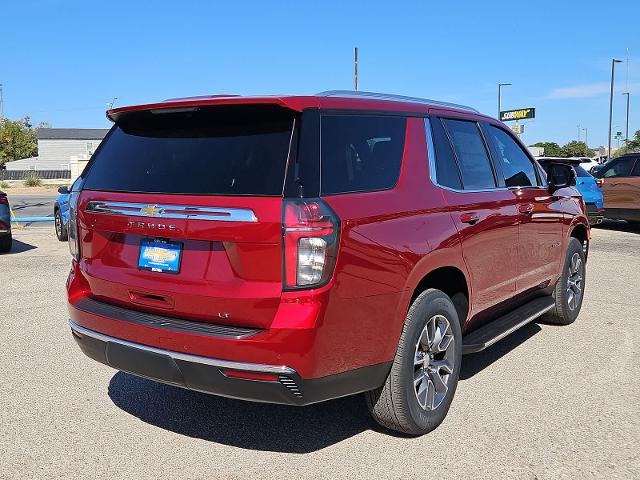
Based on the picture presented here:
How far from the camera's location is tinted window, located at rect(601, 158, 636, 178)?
1431 centimetres

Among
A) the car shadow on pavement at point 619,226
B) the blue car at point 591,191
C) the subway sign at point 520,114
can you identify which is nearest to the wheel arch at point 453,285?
the blue car at point 591,191

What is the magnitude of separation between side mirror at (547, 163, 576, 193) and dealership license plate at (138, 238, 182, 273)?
3.61m

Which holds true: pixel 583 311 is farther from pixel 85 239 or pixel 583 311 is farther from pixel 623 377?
pixel 85 239

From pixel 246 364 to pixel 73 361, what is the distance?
8.95 feet

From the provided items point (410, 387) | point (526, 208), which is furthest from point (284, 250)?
point (526, 208)

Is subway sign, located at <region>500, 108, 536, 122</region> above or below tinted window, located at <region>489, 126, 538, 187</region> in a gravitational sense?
above

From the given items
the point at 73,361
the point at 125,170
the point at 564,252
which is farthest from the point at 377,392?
the point at 564,252

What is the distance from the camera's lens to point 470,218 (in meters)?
4.16

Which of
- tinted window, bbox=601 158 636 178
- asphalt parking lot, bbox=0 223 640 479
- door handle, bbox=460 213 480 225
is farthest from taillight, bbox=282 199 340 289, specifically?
tinted window, bbox=601 158 636 178

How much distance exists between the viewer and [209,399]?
438 centimetres

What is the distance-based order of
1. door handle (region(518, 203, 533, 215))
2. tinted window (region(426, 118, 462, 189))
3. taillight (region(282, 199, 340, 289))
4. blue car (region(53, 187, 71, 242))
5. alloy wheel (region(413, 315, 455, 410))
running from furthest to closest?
blue car (region(53, 187, 71, 242)) < door handle (region(518, 203, 533, 215)) < tinted window (region(426, 118, 462, 189)) < alloy wheel (region(413, 315, 455, 410)) < taillight (region(282, 199, 340, 289))

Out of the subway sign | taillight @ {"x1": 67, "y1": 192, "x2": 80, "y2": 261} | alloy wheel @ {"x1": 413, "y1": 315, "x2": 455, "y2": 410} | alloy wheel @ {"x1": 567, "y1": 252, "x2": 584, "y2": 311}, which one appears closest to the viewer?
alloy wheel @ {"x1": 413, "y1": 315, "x2": 455, "y2": 410}

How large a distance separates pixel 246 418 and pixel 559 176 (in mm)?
3550

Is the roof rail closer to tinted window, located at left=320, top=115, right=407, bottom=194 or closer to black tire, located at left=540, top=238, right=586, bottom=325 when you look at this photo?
tinted window, located at left=320, top=115, right=407, bottom=194
